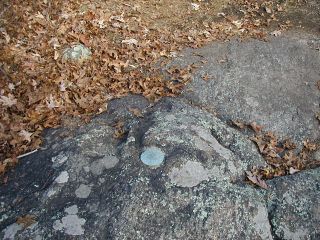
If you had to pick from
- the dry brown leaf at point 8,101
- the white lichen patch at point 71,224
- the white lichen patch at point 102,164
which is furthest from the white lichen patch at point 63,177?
the dry brown leaf at point 8,101

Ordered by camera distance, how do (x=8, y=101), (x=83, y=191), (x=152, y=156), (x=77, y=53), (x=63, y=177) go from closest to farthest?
(x=83, y=191), (x=63, y=177), (x=152, y=156), (x=8, y=101), (x=77, y=53)

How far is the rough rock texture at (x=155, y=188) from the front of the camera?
395 centimetres

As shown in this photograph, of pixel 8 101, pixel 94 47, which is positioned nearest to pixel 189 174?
pixel 8 101

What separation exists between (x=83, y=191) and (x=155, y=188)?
3.01 ft

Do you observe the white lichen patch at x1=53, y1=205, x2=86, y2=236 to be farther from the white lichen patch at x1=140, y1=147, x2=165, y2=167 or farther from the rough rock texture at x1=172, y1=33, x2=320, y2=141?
the rough rock texture at x1=172, y1=33, x2=320, y2=141

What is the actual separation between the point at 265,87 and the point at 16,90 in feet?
14.6

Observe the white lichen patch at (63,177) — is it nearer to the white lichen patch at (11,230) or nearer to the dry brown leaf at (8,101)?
the white lichen patch at (11,230)

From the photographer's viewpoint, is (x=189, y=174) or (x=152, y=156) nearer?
(x=189, y=174)

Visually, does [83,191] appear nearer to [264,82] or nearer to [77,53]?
[77,53]

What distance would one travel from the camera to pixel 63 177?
14.5 ft

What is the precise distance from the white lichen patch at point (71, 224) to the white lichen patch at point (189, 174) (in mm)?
1214

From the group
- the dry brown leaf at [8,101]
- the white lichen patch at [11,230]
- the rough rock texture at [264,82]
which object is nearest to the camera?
the white lichen patch at [11,230]

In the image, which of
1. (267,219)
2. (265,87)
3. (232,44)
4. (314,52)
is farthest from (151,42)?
(267,219)

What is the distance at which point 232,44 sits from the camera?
23.8 ft
